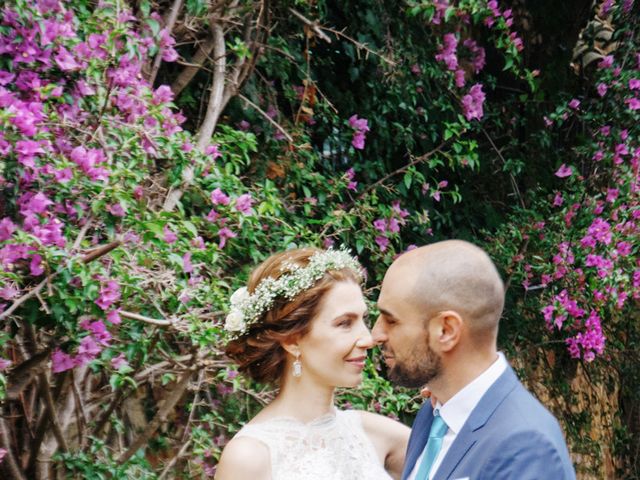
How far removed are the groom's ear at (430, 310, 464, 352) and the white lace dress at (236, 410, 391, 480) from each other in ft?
2.30

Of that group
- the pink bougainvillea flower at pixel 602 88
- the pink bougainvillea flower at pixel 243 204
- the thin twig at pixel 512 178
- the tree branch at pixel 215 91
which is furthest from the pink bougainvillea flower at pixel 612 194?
the pink bougainvillea flower at pixel 243 204

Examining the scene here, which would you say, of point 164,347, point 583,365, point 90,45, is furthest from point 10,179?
point 583,365

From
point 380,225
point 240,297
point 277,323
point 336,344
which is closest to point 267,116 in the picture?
point 380,225

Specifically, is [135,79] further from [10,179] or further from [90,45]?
[10,179]

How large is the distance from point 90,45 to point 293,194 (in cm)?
151

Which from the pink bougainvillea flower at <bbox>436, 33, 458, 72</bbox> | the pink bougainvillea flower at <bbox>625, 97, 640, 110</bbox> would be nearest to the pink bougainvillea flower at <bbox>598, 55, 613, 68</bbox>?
the pink bougainvillea flower at <bbox>625, 97, 640, 110</bbox>

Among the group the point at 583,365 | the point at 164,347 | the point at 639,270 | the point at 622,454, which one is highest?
the point at 164,347

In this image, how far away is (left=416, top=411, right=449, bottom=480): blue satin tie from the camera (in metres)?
2.24

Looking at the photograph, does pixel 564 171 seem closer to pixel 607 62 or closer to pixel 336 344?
pixel 607 62

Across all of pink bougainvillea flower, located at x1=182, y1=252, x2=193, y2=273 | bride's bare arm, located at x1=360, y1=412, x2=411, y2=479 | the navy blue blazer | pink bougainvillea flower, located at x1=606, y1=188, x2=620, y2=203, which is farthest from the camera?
pink bougainvillea flower, located at x1=606, y1=188, x2=620, y2=203

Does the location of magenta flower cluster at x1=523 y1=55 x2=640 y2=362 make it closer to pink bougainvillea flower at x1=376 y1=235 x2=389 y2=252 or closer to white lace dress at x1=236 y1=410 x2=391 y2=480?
pink bougainvillea flower at x1=376 y1=235 x2=389 y2=252

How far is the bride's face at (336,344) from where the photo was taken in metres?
2.63

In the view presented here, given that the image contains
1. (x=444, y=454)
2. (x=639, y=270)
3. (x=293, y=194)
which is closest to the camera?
(x=444, y=454)

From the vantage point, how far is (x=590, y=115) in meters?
5.36
